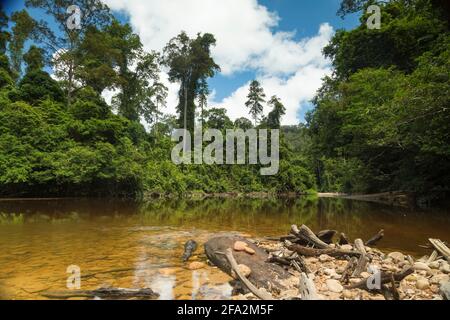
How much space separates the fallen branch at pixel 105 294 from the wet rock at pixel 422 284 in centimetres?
320

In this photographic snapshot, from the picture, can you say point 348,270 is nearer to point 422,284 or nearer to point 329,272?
point 329,272

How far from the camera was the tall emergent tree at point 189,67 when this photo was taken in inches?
1367

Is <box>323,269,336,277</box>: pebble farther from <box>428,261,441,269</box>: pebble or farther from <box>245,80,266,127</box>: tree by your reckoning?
<box>245,80,266,127</box>: tree

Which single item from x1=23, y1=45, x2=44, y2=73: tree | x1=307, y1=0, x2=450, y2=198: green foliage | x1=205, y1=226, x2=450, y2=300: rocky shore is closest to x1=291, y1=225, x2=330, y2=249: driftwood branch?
x1=205, y1=226, x2=450, y2=300: rocky shore

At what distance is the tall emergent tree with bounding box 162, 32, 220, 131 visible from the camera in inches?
1367

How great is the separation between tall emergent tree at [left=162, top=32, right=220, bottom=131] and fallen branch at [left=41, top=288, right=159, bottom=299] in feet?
100

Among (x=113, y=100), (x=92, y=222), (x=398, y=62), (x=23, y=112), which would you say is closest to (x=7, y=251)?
(x=92, y=222)

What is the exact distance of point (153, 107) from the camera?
3572cm

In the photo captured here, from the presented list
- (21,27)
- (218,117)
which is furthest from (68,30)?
(218,117)

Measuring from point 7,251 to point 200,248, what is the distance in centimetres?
371

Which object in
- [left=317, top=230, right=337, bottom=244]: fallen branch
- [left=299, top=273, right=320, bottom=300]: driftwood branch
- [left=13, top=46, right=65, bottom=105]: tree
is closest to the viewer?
[left=299, top=273, right=320, bottom=300]: driftwood branch

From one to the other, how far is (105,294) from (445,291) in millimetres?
3838

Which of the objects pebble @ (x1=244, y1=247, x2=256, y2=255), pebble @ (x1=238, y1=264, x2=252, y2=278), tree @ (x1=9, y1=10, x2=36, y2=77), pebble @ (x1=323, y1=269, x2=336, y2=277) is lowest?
pebble @ (x1=323, y1=269, x2=336, y2=277)
